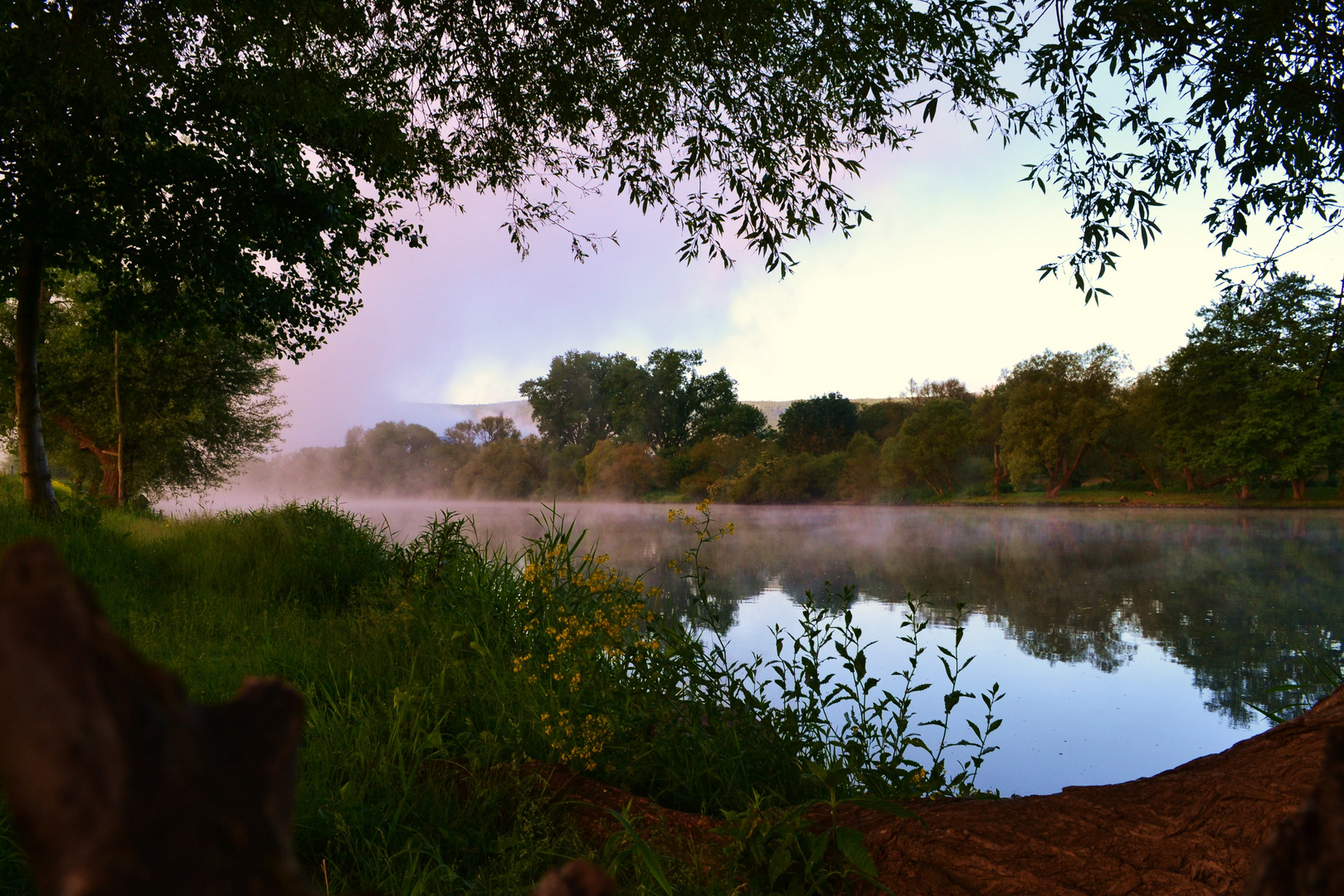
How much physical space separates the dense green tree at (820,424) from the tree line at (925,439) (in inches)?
6.3

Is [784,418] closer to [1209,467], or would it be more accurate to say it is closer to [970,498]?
[970,498]

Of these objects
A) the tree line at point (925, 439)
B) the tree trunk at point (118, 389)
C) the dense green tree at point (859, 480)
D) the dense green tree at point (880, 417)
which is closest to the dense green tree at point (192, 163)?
the tree trunk at point (118, 389)

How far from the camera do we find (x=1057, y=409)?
31656 millimetres

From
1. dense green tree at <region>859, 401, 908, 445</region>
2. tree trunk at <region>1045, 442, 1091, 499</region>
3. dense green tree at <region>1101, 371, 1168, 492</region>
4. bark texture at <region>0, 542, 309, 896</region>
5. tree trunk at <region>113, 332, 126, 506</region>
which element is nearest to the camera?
bark texture at <region>0, 542, 309, 896</region>

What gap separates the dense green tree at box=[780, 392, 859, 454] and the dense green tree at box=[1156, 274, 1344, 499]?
52.3 feet

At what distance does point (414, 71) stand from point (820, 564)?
9.17 meters

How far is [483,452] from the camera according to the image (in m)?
28.4

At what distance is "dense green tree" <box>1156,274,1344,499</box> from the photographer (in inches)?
987

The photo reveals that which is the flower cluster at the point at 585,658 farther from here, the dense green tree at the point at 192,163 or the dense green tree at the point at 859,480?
the dense green tree at the point at 859,480

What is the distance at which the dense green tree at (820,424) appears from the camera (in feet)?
134

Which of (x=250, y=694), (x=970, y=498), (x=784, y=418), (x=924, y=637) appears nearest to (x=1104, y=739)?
(x=924, y=637)

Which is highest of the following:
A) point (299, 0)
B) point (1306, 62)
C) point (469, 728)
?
point (299, 0)

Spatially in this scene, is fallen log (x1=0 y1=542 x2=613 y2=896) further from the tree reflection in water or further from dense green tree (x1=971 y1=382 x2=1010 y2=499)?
dense green tree (x1=971 y1=382 x2=1010 y2=499)

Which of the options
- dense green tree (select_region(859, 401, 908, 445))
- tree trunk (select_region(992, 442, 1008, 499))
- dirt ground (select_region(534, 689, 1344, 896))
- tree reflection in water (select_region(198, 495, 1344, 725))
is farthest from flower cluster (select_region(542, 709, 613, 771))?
dense green tree (select_region(859, 401, 908, 445))
